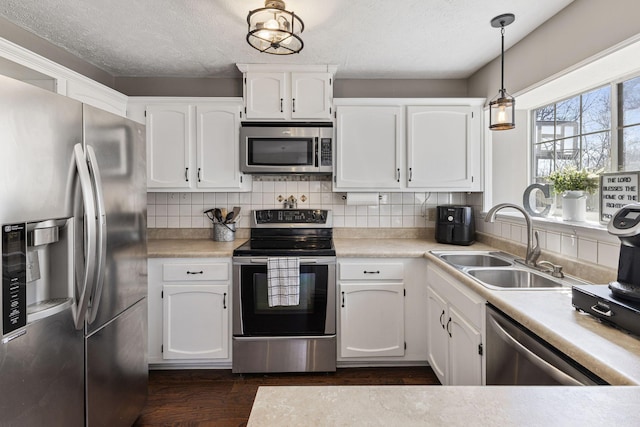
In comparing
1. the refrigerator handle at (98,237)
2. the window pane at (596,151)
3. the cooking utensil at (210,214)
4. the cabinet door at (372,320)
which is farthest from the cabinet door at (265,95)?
the window pane at (596,151)

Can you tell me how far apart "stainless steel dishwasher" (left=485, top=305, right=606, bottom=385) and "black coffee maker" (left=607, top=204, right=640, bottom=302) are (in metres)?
0.28

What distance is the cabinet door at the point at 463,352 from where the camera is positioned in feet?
5.21

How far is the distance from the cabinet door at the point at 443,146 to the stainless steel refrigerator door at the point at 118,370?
2.09m

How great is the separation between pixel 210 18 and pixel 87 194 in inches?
48.8

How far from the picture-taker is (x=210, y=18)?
1.90 metres

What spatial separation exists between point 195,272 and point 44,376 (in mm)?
1159

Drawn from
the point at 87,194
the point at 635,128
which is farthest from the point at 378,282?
the point at 87,194

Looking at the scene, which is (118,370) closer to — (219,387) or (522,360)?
(219,387)

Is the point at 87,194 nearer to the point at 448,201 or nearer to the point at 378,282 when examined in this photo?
the point at 378,282

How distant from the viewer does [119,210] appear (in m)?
1.55

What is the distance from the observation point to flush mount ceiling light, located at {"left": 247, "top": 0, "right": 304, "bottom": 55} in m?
1.58

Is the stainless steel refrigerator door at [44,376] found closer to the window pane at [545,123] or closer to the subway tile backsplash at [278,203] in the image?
the subway tile backsplash at [278,203]

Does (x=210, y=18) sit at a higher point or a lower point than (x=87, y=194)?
higher

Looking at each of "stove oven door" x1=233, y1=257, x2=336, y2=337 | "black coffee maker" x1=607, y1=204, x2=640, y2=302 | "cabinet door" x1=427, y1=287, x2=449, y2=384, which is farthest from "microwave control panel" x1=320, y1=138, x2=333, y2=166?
"black coffee maker" x1=607, y1=204, x2=640, y2=302
